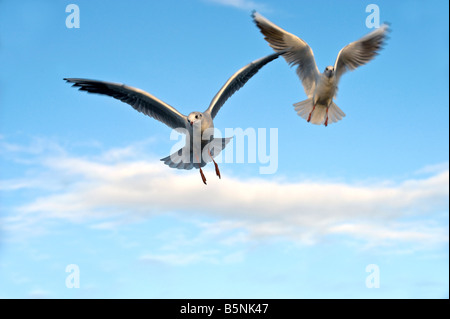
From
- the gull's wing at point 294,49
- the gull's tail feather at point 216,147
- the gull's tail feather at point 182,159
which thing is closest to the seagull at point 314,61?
the gull's wing at point 294,49

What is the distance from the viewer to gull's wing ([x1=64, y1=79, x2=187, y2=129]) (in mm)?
Result: 7531

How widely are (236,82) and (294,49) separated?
2.12 meters

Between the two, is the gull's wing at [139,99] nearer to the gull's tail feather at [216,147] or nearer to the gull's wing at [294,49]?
the gull's tail feather at [216,147]

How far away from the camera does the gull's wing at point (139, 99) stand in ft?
24.7

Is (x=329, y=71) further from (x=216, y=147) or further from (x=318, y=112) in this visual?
(x=216, y=147)

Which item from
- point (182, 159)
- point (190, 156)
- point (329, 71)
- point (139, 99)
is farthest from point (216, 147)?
point (329, 71)

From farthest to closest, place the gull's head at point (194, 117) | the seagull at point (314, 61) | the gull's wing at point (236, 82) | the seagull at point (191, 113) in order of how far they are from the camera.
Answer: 1. the seagull at point (314, 61)
2. the gull's wing at point (236, 82)
3. the seagull at point (191, 113)
4. the gull's head at point (194, 117)

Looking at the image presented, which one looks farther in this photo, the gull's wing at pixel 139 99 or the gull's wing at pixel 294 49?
the gull's wing at pixel 294 49

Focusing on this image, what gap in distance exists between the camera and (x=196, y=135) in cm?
739

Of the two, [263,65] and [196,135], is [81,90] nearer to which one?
[196,135]

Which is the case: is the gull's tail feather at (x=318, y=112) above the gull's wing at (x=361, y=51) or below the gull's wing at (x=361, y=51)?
below

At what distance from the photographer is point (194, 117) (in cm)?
725

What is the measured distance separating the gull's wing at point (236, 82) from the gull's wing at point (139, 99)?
1.64 ft

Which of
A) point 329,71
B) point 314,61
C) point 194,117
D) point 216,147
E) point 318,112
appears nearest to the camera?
point 194,117
